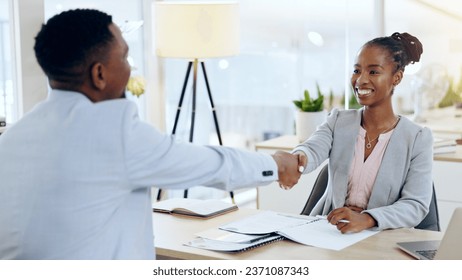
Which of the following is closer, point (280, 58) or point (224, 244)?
point (224, 244)

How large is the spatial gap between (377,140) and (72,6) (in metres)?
2.18

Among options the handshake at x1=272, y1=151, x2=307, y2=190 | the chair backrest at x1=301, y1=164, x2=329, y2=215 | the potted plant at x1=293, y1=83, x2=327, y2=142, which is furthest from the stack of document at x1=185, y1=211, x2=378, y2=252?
the potted plant at x1=293, y1=83, x2=327, y2=142

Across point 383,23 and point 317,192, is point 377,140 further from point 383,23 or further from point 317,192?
point 383,23

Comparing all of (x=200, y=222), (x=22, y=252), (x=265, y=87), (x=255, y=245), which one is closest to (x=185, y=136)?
(x=265, y=87)

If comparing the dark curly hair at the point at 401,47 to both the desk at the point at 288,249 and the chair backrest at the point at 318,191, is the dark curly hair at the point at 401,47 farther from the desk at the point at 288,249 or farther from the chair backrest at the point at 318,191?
the desk at the point at 288,249

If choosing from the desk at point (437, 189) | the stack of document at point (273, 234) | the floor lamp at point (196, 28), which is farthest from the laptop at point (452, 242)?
the floor lamp at point (196, 28)

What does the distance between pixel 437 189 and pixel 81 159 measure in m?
2.65

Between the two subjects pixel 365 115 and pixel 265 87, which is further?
pixel 265 87

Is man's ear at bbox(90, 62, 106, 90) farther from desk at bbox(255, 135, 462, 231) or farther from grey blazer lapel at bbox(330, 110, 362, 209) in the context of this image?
desk at bbox(255, 135, 462, 231)

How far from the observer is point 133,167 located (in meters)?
1.59

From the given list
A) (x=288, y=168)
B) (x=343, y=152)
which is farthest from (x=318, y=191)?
(x=288, y=168)

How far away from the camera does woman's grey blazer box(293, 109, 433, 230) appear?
7.90 feet

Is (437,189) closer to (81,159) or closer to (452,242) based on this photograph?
(452,242)

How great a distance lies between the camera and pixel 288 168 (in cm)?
227
